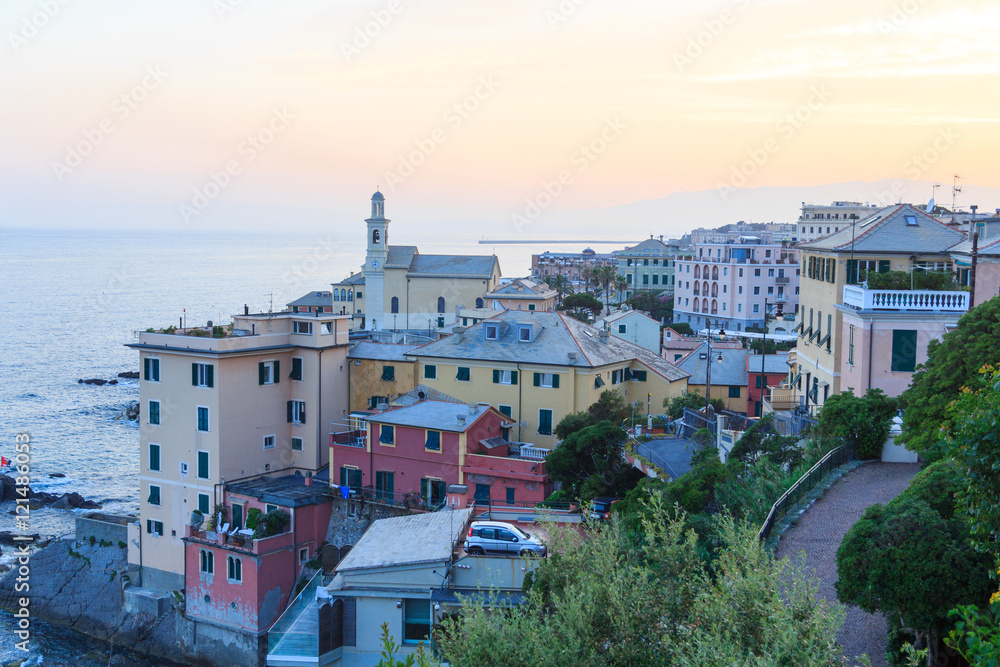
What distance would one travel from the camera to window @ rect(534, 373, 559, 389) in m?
39.8

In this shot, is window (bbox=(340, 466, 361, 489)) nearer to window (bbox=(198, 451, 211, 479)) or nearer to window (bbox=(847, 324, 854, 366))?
window (bbox=(198, 451, 211, 479))

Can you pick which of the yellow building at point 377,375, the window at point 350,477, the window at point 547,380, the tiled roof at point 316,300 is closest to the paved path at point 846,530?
the window at point 547,380

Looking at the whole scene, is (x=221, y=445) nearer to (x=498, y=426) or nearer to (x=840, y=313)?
(x=498, y=426)

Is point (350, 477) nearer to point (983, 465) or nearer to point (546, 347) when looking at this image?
point (546, 347)

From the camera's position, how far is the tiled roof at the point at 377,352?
42.3 m

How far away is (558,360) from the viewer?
39.9 m

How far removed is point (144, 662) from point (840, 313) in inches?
1109

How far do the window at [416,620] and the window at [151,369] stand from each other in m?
17.7

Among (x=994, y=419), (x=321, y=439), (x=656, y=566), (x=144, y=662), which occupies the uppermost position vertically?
(x=994, y=419)

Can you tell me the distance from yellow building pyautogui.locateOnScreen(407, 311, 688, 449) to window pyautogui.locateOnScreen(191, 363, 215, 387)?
983 centimetres

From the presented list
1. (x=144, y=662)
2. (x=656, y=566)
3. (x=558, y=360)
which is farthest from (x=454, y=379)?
(x=656, y=566)

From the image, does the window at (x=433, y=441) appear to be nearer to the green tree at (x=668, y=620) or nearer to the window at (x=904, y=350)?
the window at (x=904, y=350)

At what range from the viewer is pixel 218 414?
36.0 meters

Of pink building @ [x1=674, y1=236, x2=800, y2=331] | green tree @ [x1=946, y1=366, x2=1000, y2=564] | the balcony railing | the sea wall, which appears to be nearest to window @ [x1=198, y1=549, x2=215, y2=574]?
the sea wall
